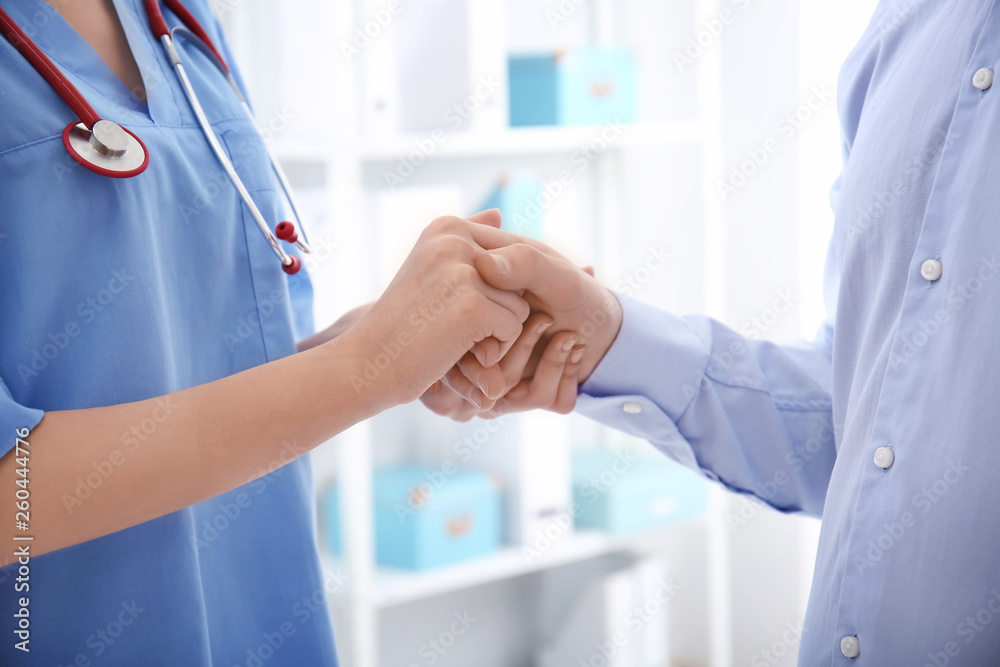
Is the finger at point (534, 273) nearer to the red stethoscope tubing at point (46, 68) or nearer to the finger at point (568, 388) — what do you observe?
the finger at point (568, 388)

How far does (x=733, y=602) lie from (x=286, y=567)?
5.46ft

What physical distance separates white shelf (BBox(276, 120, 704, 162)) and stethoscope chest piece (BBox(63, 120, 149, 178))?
753 mm

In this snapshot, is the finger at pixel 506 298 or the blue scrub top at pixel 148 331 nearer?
the blue scrub top at pixel 148 331

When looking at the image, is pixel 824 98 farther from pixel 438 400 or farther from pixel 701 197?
→ pixel 438 400

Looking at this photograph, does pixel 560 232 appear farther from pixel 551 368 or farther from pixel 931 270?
pixel 931 270

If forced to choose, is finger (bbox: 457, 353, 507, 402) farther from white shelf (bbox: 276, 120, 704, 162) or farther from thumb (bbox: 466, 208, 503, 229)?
white shelf (bbox: 276, 120, 704, 162)

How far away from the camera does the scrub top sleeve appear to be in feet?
1.77

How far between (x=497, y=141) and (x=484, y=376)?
80 cm

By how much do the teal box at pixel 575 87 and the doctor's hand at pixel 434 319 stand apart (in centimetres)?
93

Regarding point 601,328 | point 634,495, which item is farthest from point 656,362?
point 634,495

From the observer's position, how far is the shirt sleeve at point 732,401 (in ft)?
2.98

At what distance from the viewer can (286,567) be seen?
792 millimetres

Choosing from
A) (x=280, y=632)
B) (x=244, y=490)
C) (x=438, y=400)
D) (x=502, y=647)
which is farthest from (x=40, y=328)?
(x=502, y=647)

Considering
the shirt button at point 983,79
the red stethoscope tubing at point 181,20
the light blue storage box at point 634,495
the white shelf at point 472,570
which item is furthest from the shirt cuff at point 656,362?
the light blue storage box at point 634,495
